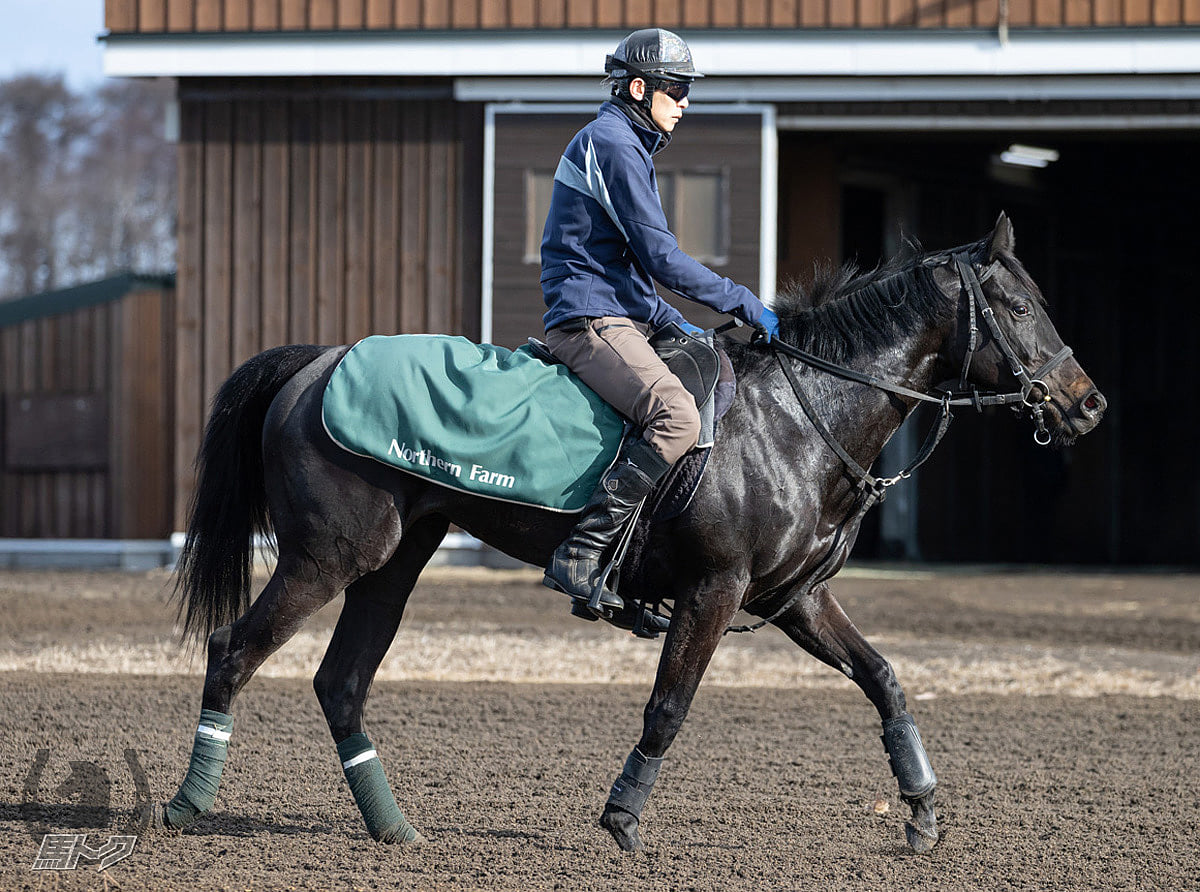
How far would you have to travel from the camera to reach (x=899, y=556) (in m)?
16.9

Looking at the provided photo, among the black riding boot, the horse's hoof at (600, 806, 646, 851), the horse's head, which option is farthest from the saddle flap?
the horse's hoof at (600, 806, 646, 851)

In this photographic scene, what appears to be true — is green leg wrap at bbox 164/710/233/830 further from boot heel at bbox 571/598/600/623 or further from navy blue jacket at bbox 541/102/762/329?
navy blue jacket at bbox 541/102/762/329

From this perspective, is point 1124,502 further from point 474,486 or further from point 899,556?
point 474,486

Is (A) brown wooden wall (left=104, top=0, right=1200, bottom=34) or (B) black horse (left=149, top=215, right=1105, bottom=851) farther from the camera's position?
(A) brown wooden wall (left=104, top=0, right=1200, bottom=34)

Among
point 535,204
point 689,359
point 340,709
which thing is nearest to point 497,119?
point 535,204

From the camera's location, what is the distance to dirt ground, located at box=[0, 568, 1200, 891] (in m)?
4.41

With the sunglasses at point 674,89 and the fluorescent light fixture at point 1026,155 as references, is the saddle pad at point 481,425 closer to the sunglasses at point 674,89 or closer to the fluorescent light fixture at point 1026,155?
the sunglasses at point 674,89

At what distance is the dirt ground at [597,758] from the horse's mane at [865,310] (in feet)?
5.51

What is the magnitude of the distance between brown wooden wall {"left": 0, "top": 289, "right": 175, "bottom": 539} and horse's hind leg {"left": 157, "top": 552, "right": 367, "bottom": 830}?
1076 cm

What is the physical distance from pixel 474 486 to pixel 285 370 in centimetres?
88

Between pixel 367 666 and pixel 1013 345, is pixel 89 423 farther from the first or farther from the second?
pixel 1013 345

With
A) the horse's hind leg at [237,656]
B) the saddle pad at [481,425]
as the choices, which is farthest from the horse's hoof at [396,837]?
the saddle pad at [481,425]

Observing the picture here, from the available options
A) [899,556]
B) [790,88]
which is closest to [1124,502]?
[899,556]

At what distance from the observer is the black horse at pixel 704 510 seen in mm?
4547
